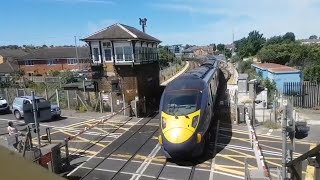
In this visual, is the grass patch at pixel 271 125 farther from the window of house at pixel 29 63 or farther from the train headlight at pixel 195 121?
the window of house at pixel 29 63

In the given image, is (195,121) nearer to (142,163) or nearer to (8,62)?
(142,163)

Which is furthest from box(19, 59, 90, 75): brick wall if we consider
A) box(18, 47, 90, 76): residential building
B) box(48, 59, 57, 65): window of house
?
box(48, 59, 57, 65): window of house

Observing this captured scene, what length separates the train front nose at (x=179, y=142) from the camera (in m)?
14.0

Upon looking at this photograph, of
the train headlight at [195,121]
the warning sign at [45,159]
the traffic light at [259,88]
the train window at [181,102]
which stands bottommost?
the warning sign at [45,159]

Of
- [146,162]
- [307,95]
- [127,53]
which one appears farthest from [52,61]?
[146,162]

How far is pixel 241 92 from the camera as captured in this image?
3105 cm

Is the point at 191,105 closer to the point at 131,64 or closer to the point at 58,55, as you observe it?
the point at 131,64

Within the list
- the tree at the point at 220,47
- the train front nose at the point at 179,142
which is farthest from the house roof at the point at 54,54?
the tree at the point at 220,47

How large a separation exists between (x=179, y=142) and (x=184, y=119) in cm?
110

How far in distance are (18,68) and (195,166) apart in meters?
64.5

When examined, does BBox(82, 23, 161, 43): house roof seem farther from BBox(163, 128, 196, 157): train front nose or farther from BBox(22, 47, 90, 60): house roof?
BBox(22, 47, 90, 60): house roof

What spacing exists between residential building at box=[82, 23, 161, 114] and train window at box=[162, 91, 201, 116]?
1060 cm

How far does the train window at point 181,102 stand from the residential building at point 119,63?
10601 millimetres

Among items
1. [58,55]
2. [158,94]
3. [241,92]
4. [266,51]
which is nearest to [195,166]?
[241,92]
